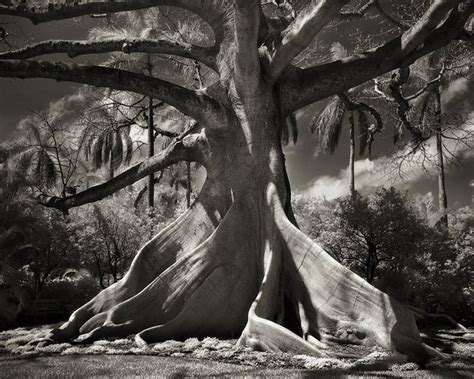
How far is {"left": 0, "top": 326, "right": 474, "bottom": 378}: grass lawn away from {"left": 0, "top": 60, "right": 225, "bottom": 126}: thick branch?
14.7ft

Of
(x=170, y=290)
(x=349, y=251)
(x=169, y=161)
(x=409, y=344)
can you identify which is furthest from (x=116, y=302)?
(x=349, y=251)

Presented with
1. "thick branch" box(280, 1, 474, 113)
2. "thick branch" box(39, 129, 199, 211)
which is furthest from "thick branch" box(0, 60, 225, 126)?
"thick branch" box(280, 1, 474, 113)

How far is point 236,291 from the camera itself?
9000 mm

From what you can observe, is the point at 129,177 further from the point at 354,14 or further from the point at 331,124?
the point at 331,124

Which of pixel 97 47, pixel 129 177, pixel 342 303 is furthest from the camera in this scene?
pixel 129 177

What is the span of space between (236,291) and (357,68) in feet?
16.3

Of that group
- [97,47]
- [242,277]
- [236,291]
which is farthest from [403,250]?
[97,47]

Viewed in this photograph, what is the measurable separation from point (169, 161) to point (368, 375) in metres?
6.40

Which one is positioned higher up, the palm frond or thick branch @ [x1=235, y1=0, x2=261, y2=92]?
the palm frond

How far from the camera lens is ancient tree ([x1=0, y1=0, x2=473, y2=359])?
8.11 metres

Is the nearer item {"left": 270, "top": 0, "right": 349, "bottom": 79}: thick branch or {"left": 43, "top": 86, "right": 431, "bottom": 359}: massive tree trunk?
{"left": 43, "top": 86, "right": 431, "bottom": 359}: massive tree trunk

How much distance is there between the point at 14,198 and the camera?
1612 centimetres

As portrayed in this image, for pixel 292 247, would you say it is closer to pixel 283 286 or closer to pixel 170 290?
pixel 283 286

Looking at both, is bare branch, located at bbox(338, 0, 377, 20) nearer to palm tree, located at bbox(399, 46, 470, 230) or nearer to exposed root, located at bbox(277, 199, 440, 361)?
palm tree, located at bbox(399, 46, 470, 230)
